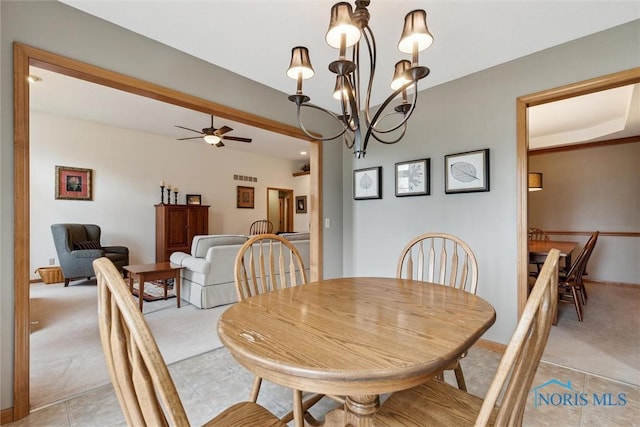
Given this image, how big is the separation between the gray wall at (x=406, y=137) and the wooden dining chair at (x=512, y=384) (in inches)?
71.8

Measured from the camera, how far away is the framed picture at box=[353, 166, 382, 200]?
129 inches

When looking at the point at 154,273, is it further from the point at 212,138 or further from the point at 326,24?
the point at 326,24

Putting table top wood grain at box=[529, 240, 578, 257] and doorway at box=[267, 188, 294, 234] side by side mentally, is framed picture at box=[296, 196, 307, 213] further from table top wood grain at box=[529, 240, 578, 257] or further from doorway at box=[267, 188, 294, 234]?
table top wood grain at box=[529, 240, 578, 257]

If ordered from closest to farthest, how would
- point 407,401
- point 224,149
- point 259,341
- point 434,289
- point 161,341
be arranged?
→ point 259,341 < point 407,401 < point 434,289 < point 161,341 < point 224,149

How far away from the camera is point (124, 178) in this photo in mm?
5562

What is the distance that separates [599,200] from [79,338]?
735 cm

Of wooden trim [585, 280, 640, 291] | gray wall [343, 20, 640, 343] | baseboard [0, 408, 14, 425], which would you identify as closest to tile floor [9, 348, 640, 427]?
baseboard [0, 408, 14, 425]

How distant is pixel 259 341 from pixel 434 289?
101 centimetres

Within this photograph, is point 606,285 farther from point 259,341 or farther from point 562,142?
point 259,341

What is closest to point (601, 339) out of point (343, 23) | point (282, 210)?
point (343, 23)

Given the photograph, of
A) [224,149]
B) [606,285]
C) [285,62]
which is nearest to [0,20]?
[285,62]

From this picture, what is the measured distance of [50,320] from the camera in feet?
10.0

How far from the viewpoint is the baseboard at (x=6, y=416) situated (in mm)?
1520

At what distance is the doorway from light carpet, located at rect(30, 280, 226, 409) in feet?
16.1
